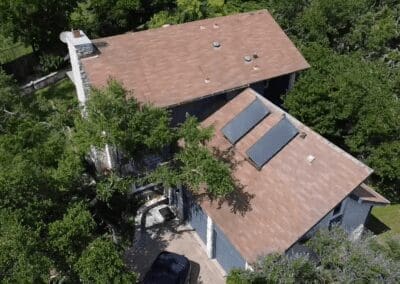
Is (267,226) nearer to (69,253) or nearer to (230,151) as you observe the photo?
(230,151)

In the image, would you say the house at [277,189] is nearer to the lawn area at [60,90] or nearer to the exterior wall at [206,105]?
the exterior wall at [206,105]

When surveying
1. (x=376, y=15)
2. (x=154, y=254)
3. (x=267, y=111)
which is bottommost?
(x=154, y=254)

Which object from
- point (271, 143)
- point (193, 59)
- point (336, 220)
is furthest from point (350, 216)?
point (193, 59)

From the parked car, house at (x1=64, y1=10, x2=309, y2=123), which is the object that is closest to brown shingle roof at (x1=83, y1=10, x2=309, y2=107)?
house at (x1=64, y1=10, x2=309, y2=123)

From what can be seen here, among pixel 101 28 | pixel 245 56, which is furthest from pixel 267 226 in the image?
pixel 101 28

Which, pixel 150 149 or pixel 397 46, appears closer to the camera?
pixel 150 149

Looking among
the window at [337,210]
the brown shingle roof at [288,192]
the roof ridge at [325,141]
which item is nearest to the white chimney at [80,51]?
the roof ridge at [325,141]
